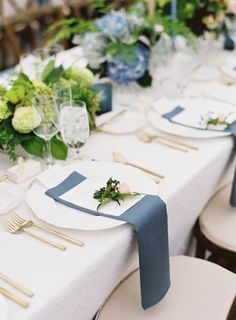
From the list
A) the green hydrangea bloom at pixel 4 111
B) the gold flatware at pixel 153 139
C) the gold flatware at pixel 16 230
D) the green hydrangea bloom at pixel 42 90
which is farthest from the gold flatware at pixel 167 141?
the gold flatware at pixel 16 230

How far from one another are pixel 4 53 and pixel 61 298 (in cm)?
324

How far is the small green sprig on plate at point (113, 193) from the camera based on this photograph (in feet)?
3.63

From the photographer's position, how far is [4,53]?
3.79 metres

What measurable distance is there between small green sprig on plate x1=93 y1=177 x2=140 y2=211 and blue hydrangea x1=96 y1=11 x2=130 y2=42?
776mm

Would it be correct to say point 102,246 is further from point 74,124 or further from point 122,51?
point 122,51

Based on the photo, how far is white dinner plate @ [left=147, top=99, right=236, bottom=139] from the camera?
1.47 meters

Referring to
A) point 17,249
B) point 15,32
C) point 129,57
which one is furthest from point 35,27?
point 17,249

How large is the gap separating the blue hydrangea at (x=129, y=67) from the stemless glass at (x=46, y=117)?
21.3 inches

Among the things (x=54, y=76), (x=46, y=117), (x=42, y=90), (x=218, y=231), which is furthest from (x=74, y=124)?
(x=218, y=231)

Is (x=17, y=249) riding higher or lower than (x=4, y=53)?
higher

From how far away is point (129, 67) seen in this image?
1.74 meters

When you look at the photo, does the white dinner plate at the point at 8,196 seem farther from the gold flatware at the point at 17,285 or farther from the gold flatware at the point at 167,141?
the gold flatware at the point at 167,141

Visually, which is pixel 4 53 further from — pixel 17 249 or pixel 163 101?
pixel 17 249

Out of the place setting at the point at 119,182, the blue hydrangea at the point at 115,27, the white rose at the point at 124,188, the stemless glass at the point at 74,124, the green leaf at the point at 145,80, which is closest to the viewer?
the place setting at the point at 119,182
